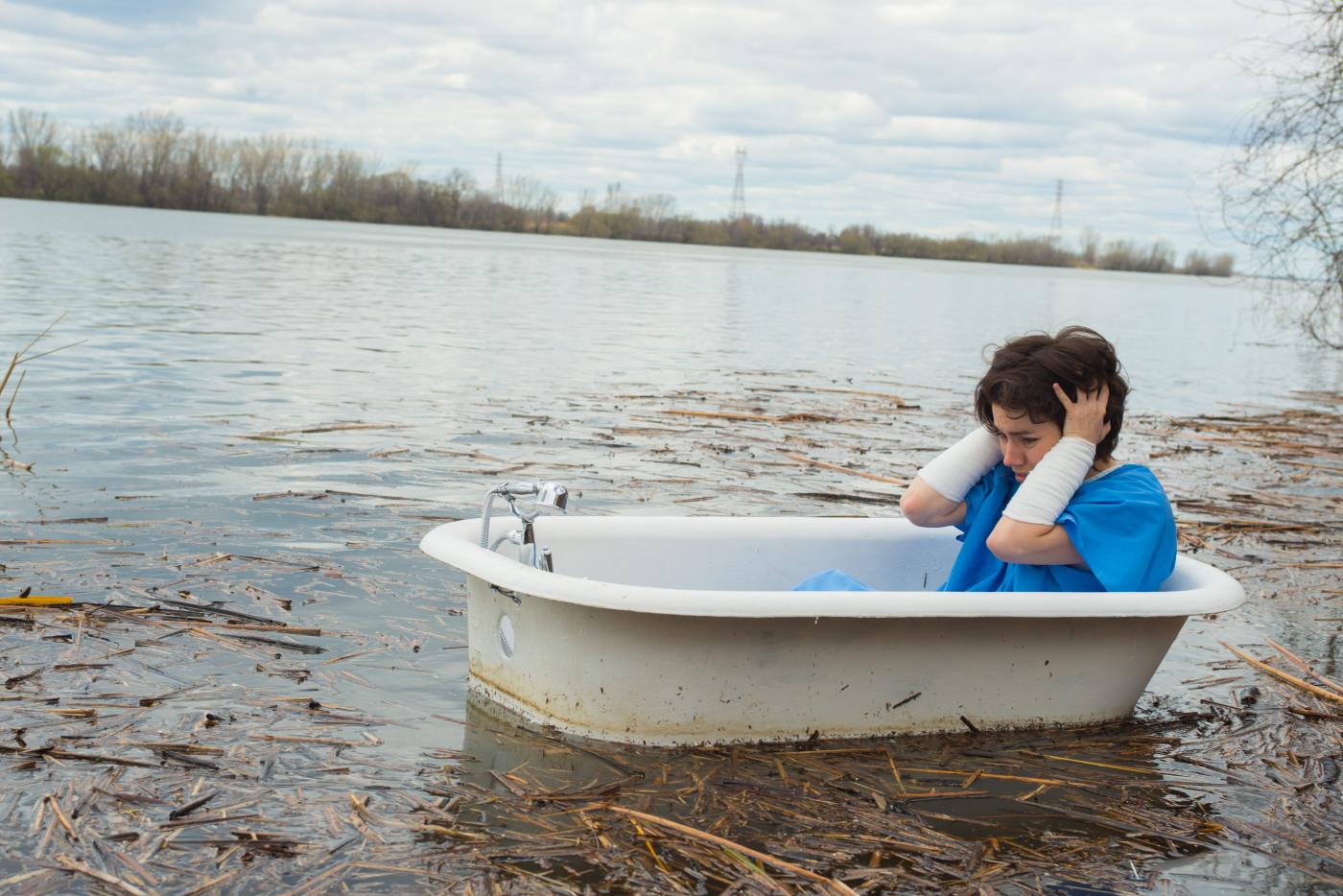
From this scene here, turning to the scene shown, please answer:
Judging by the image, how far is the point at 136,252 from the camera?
93.1 feet

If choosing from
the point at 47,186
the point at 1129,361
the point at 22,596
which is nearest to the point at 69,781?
the point at 22,596

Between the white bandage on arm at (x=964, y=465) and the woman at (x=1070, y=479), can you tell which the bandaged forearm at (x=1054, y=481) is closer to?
the woman at (x=1070, y=479)

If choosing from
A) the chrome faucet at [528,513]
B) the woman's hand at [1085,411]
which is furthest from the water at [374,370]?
the woman's hand at [1085,411]

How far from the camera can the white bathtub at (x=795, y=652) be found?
3.28m

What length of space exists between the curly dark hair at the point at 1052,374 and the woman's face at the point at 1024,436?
0.06ft

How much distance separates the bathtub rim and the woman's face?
0.38 metres

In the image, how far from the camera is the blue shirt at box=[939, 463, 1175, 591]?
136 inches

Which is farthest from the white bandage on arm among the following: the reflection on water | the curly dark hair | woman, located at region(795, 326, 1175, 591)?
the reflection on water

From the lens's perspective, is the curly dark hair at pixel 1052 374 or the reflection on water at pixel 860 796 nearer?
the reflection on water at pixel 860 796

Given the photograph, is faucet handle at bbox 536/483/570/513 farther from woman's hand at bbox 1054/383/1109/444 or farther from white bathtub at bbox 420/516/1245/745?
woman's hand at bbox 1054/383/1109/444

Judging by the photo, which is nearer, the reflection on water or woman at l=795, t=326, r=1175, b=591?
the reflection on water

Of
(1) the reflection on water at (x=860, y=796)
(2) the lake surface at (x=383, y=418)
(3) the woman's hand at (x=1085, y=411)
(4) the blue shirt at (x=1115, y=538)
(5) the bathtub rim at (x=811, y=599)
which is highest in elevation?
(3) the woman's hand at (x=1085, y=411)

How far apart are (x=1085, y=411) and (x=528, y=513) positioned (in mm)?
1665

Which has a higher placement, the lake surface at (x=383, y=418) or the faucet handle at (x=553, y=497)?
the faucet handle at (x=553, y=497)
